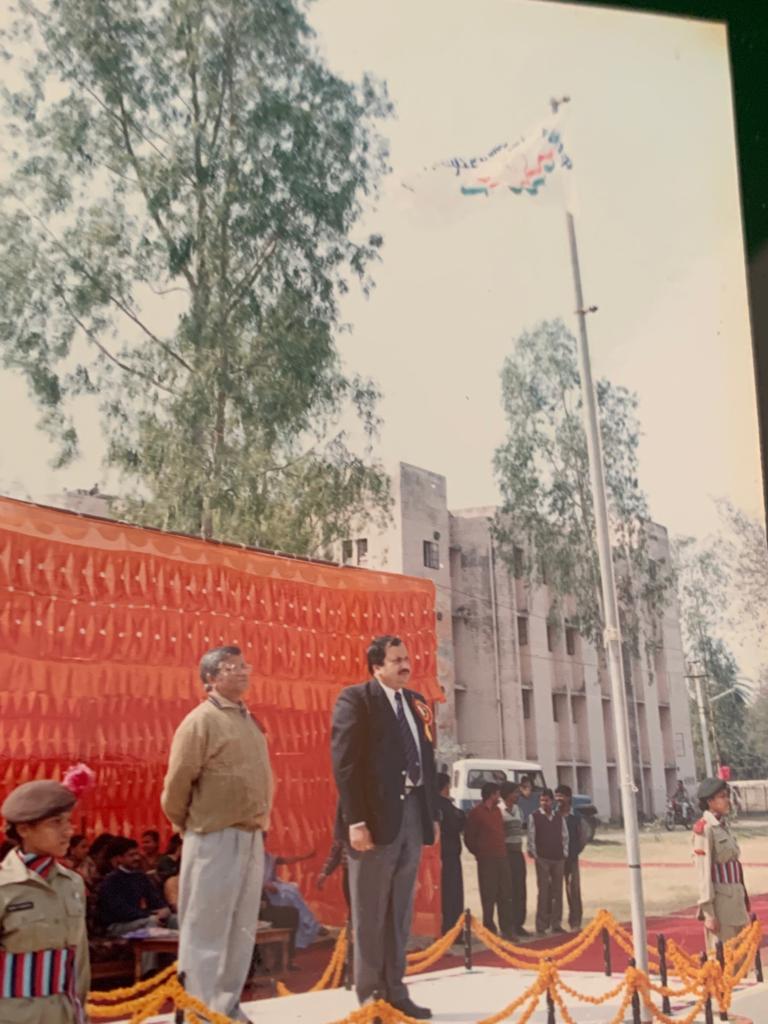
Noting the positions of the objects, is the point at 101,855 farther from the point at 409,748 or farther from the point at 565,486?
the point at 565,486

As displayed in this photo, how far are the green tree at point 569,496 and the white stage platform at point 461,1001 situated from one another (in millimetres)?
788

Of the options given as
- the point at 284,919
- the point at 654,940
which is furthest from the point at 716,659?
the point at 284,919

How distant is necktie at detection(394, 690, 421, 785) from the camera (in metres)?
3.99

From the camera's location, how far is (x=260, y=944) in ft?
12.2

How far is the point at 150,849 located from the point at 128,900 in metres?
0.15

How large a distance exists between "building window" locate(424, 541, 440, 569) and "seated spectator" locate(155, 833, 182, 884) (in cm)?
137

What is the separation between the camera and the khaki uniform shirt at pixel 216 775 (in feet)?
11.6

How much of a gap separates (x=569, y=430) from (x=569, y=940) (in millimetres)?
1868

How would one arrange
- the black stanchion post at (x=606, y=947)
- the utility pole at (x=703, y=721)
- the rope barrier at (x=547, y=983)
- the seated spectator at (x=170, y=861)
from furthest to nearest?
the utility pole at (x=703, y=721) < the black stanchion post at (x=606, y=947) < the seated spectator at (x=170, y=861) < the rope barrier at (x=547, y=983)

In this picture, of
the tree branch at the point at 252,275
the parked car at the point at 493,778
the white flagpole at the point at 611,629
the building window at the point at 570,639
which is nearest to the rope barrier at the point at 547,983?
the white flagpole at the point at 611,629

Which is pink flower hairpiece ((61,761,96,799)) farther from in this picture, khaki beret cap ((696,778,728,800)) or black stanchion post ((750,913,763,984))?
black stanchion post ((750,913,763,984))

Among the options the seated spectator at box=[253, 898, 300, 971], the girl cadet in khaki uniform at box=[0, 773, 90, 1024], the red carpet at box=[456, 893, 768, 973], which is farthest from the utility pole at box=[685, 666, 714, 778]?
the girl cadet in khaki uniform at box=[0, 773, 90, 1024]

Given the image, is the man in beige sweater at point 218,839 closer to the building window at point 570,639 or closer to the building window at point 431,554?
the building window at point 431,554

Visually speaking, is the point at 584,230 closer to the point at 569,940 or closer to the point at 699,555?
the point at 699,555
